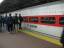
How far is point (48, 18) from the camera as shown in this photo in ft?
58.2

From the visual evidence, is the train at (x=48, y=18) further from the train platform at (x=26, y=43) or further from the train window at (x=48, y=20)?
the train platform at (x=26, y=43)

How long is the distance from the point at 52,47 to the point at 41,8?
26.6ft

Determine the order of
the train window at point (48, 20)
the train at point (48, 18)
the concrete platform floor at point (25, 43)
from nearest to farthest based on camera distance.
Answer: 1. the concrete platform floor at point (25, 43)
2. the train at point (48, 18)
3. the train window at point (48, 20)

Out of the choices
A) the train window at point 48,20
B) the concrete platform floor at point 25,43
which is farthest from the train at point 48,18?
the concrete platform floor at point 25,43

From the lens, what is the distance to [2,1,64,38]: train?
15423 millimetres

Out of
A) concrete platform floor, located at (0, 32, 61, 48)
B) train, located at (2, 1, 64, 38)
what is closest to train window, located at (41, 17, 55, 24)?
train, located at (2, 1, 64, 38)

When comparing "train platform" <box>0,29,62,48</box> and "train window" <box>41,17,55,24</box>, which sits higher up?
"train window" <box>41,17,55,24</box>

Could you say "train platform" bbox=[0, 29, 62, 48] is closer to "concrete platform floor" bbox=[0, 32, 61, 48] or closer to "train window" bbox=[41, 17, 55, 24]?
"concrete platform floor" bbox=[0, 32, 61, 48]

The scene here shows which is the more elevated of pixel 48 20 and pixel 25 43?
pixel 48 20

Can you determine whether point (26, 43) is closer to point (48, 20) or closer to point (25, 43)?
point (25, 43)

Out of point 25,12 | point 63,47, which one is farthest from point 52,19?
point 25,12

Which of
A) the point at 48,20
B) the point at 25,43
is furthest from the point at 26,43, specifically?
the point at 48,20

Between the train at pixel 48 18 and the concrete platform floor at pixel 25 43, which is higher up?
the train at pixel 48 18

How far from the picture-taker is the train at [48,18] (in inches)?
607
